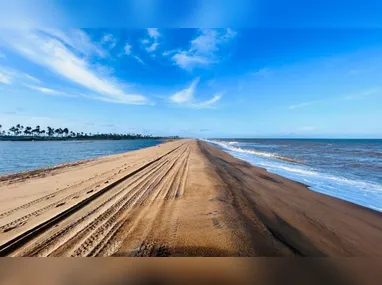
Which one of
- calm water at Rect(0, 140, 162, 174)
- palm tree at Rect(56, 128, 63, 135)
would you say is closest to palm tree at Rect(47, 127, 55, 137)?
palm tree at Rect(56, 128, 63, 135)

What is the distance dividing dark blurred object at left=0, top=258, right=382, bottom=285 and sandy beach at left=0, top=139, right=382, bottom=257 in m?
0.27

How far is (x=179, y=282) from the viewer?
2.10 m

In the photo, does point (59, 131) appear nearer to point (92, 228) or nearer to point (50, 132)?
point (50, 132)

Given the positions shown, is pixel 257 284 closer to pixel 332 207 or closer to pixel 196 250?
pixel 196 250

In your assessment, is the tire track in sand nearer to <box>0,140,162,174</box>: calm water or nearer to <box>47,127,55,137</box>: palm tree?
<box>0,140,162,174</box>: calm water

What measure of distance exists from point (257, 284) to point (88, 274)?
1943 millimetres

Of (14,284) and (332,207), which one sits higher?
(14,284)

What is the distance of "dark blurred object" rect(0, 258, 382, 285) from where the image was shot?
84.7 inches

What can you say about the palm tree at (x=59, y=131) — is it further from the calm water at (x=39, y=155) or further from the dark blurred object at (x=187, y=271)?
the dark blurred object at (x=187, y=271)

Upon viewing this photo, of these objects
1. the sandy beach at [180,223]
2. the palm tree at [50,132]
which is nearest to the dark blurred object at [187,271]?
the sandy beach at [180,223]

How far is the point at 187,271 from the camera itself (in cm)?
232

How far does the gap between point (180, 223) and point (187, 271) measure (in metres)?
1.58

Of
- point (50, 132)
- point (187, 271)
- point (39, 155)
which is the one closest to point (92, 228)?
point (187, 271)

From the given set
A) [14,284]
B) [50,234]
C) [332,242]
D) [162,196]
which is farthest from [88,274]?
[332,242]
